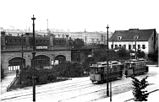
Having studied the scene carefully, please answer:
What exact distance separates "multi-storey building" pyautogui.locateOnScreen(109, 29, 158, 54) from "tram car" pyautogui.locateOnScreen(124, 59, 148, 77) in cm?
2722

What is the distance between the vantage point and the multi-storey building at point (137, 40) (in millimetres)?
67125

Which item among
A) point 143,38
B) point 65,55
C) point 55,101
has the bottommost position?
point 55,101

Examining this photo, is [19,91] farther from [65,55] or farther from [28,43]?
[65,55]

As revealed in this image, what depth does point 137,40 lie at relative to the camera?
68188 millimetres

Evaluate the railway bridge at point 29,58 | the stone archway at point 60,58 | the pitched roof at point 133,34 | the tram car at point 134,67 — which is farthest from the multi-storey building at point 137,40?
the tram car at point 134,67

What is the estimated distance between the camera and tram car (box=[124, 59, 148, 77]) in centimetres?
3622

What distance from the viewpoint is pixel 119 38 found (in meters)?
72.7

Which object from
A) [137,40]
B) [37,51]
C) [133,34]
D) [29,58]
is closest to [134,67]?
[37,51]

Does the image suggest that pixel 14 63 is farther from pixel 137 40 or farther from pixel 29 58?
pixel 137 40

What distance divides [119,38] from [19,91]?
51.7 metres

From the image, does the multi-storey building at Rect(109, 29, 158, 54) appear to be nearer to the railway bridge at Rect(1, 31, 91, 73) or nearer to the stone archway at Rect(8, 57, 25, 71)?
the railway bridge at Rect(1, 31, 91, 73)

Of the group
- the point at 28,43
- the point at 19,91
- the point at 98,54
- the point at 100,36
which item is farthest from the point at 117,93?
the point at 100,36

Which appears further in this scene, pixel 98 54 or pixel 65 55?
pixel 98 54

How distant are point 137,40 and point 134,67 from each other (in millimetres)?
32938
